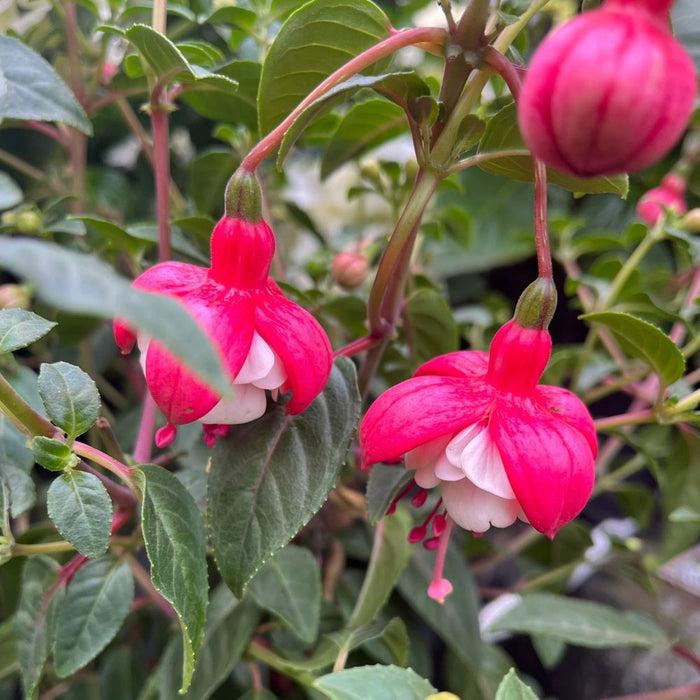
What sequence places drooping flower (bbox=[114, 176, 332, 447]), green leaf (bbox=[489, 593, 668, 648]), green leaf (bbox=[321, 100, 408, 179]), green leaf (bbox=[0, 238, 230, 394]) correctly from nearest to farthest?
green leaf (bbox=[0, 238, 230, 394]), drooping flower (bbox=[114, 176, 332, 447]), green leaf (bbox=[321, 100, 408, 179]), green leaf (bbox=[489, 593, 668, 648])

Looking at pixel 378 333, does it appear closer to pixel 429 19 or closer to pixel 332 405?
pixel 332 405

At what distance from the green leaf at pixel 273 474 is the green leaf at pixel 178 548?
0.01 metres

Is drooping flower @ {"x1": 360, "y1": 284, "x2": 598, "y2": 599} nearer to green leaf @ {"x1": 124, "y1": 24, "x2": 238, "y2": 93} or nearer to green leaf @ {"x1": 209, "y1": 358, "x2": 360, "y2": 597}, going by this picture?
green leaf @ {"x1": 209, "y1": 358, "x2": 360, "y2": 597}

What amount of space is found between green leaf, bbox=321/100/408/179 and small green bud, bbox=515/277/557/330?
17 cm

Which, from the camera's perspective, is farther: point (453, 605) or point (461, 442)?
point (453, 605)

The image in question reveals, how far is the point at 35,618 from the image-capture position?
38 cm

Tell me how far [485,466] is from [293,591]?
0.20 metres

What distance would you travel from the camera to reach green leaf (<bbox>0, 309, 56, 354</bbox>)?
1.03 feet

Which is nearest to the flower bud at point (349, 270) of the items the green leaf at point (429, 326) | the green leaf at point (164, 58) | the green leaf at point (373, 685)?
the green leaf at point (429, 326)

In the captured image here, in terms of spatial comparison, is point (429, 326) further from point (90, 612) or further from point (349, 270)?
point (90, 612)

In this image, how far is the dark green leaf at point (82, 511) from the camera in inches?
11.4

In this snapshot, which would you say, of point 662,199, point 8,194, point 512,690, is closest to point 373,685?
point 512,690

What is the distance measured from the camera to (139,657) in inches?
22.6

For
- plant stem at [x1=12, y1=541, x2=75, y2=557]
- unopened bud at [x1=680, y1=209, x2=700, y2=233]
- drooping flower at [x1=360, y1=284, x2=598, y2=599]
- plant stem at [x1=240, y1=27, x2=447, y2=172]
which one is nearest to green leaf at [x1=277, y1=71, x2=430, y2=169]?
plant stem at [x1=240, y1=27, x2=447, y2=172]
